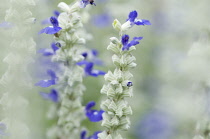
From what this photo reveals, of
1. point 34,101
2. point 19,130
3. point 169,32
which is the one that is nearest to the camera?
point 19,130

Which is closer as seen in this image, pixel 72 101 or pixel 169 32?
pixel 72 101

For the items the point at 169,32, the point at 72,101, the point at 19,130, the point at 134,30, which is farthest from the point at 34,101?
the point at 169,32

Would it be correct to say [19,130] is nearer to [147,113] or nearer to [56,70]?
[56,70]

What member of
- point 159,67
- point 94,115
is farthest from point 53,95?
point 159,67

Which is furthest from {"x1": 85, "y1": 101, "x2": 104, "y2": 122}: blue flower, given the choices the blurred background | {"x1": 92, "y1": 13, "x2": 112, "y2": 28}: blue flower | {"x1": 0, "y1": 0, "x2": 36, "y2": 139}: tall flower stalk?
{"x1": 92, "y1": 13, "x2": 112, "y2": 28}: blue flower

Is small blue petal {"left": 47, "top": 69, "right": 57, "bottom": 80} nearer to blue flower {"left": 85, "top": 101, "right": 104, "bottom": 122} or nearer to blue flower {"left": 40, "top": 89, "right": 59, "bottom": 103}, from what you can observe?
blue flower {"left": 40, "top": 89, "right": 59, "bottom": 103}

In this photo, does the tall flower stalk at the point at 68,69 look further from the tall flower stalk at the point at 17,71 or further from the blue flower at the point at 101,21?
the blue flower at the point at 101,21
